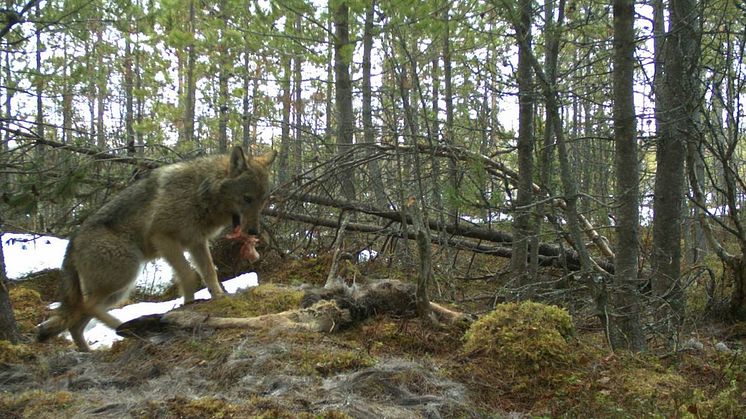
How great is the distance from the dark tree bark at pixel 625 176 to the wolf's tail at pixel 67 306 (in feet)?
17.6

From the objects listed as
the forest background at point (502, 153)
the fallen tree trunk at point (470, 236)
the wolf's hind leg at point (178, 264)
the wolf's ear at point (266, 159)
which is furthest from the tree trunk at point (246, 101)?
the wolf's hind leg at point (178, 264)

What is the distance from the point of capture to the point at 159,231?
598 centimetres

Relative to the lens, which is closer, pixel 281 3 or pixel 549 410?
pixel 549 410

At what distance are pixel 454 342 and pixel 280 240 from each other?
5392 millimetres

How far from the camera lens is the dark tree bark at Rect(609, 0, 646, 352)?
5281 millimetres

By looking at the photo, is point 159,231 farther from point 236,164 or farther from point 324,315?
point 324,315

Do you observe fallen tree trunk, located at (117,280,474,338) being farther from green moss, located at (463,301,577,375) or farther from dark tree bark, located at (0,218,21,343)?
dark tree bark, located at (0,218,21,343)

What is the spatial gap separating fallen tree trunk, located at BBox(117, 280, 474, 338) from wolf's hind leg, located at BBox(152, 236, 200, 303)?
1.13m

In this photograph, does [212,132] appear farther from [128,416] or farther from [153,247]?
[128,416]

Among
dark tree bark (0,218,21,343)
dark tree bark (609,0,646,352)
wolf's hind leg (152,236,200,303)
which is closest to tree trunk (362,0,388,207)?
dark tree bark (609,0,646,352)

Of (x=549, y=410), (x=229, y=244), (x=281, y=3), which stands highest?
(x=281, y=3)

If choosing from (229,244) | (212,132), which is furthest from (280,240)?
(212,132)

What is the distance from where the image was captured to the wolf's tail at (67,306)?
5.43m

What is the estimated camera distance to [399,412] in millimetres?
3191
